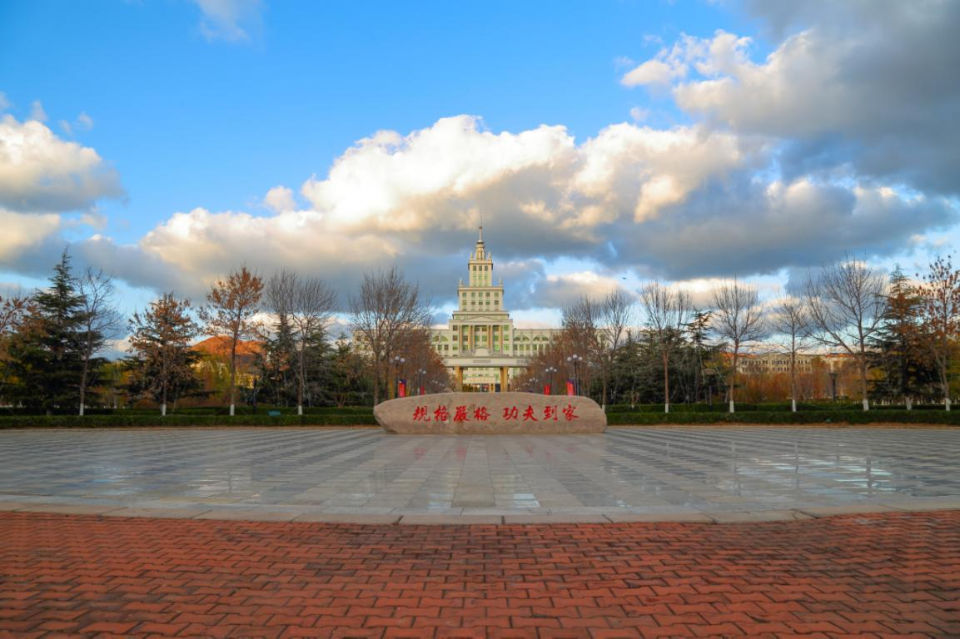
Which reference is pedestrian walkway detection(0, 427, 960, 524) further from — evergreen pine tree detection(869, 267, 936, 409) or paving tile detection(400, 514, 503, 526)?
evergreen pine tree detection(869, 267, 936, 409)

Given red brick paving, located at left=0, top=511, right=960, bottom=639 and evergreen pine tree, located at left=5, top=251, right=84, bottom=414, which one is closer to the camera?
red brick paving, located at left=0, top=511, right=960, bottom=639

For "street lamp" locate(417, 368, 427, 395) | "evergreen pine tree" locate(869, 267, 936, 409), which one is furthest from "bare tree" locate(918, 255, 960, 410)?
"street lamp" locate(417, 368, 427, 395)

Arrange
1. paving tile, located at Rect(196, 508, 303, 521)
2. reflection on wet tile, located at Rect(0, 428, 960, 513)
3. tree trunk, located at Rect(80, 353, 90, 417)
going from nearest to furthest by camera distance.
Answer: paving tile, located at Rect(196, 508, 303, 521) → reflection on wet tile, located at Rect(0, 428, 960, 513) → tree trunk, located at Rect(80, 353, 90, 417)

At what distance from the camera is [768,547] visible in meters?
5.07

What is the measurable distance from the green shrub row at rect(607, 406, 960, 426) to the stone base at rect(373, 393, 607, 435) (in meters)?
7.33

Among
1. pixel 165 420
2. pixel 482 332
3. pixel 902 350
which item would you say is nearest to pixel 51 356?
pixel 165 420

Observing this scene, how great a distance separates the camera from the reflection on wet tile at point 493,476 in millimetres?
7434

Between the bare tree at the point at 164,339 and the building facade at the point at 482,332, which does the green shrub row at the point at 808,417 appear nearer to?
the bare tree at the point at 164,339

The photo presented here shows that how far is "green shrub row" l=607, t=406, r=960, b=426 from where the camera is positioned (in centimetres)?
2641

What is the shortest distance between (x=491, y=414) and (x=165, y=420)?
15791 mm

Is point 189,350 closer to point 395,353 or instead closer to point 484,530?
point 395,353

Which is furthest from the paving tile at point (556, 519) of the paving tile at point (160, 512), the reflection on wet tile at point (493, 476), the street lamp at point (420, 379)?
the street lamp at point (420, 379)

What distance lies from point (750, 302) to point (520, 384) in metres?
60.8

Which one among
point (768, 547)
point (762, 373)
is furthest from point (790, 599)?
point (762, 373)
